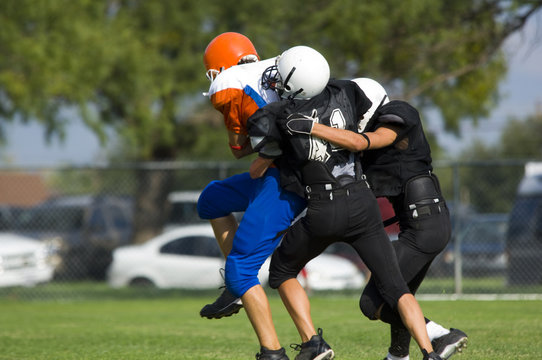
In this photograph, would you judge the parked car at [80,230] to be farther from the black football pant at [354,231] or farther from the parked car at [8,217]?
the black football pant at [354,231]

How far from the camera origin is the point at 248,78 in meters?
4.70

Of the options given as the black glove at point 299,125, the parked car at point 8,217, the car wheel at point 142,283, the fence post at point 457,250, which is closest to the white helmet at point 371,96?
the black glove at point 299,125

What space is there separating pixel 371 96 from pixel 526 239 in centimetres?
930

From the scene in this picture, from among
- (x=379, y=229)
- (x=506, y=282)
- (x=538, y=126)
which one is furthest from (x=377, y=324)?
(x=538, y=126)

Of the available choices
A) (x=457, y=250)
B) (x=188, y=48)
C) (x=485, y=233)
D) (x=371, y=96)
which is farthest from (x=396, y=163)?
(x=188, y=48)

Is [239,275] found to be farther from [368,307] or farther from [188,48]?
[188,48]

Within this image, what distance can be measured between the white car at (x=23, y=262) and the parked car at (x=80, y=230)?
24 cm

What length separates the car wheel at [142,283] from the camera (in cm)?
1465

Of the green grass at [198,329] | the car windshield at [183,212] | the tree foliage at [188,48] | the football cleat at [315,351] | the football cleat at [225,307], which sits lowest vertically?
the green grass at [198,329]

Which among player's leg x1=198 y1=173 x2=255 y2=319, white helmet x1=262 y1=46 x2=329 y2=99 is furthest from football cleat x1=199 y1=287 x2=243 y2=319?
white helmet x1=262 y1=46 x2=329 y2=99

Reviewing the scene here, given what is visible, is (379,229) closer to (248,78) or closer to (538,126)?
(248,78)

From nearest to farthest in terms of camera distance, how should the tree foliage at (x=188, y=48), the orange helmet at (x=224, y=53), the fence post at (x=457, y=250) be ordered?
the orange helmet at (x=224, y=53) → the fence post at (x=457, y=250) → the tree foliage at (x=188, y=48)

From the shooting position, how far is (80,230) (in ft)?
51.9

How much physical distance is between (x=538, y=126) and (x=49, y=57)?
75.8ft
